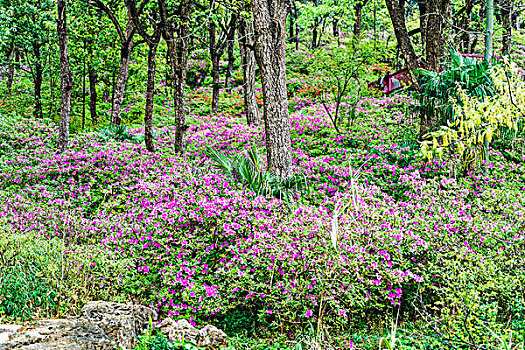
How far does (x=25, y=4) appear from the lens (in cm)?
1462

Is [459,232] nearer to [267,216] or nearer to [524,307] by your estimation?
[524,307]

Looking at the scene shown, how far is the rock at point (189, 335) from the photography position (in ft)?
10.6

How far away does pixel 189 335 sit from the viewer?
130 inches

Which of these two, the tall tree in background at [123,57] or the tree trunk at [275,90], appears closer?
the tree trunk at [275,90]

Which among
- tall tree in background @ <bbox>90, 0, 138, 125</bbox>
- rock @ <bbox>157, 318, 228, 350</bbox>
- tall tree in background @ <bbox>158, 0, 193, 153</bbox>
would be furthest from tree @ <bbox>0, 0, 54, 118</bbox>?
rock @ <bbox>157, 318, 228, 350</bbox>

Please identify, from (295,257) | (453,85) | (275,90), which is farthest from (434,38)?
(295,257)

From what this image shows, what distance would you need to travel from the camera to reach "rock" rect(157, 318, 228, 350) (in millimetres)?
→ 3245

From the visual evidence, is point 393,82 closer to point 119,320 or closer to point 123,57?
point 123,57

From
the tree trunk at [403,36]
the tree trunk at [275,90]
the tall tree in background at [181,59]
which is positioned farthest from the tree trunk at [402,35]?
the tall tree in background at [181,59]

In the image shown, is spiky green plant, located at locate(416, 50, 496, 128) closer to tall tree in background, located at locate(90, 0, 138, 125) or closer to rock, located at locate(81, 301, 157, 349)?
rock, located at locate(81, 301, 157, 349)

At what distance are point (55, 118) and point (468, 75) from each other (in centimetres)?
1545

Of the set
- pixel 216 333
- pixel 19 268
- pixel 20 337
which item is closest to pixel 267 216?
pixel 216 333

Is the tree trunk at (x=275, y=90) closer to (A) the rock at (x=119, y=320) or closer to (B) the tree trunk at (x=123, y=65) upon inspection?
(A) the rock at (x=119, y=320)

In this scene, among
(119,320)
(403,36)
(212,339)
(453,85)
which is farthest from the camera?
(403,36)
